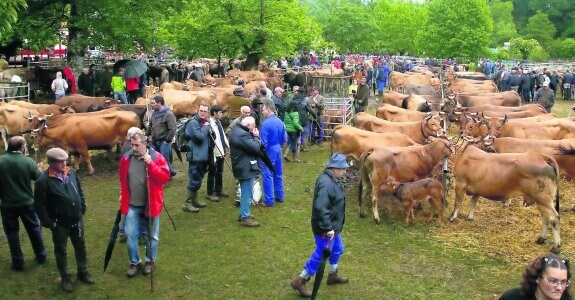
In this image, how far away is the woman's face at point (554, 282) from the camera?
3785mm

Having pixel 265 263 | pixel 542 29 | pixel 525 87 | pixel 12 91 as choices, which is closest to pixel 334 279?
pixel 265 263

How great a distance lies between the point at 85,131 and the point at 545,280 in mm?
10780

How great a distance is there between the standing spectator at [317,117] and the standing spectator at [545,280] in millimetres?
11725

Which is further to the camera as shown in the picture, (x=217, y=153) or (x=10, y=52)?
(x=10, y=52)

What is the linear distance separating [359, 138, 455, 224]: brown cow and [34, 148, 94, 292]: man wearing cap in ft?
16.8

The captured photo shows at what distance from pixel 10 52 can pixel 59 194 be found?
25.5m

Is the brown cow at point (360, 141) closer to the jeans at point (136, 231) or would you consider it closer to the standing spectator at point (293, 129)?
the standing spectator at point (293, 129)

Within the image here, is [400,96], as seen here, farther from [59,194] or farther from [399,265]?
[59,194]

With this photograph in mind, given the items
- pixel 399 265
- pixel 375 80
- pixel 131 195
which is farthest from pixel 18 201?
pixel 375 80

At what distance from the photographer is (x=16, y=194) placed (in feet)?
24.3

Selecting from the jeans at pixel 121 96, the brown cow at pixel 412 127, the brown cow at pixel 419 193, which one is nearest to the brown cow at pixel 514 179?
the brown cow at pixel 419 193

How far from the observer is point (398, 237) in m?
9.21

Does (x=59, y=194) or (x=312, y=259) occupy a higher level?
(x=59, y=194)

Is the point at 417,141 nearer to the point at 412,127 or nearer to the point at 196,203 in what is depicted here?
the point at 412,127
